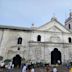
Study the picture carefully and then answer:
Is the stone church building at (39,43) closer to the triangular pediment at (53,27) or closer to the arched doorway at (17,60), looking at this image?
the triangular pediment at (53,27)

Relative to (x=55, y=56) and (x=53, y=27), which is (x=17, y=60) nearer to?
(x=55, y=56)

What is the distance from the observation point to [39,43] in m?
29.0

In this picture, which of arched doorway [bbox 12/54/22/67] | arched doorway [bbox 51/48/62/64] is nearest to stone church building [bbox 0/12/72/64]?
arched doorway [bbox 51/48/62/64]

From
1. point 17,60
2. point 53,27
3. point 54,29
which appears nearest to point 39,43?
point 54,29

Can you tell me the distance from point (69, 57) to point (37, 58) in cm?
607

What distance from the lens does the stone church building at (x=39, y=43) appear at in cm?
2780

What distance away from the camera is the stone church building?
27.8 metres

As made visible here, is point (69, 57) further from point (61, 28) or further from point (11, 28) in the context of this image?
point (11, 28)

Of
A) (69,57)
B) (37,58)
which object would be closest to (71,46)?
(69,57)

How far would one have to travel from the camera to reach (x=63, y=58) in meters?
28.8

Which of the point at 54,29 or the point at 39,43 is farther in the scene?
the point at 54,29

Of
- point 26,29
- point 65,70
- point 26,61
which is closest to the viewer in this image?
point 65,70

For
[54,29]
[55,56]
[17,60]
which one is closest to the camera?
[17,60]

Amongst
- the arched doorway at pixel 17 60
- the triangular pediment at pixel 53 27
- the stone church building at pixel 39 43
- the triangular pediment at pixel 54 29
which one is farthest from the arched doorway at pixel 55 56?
the arched doorway at pixel 17 60
